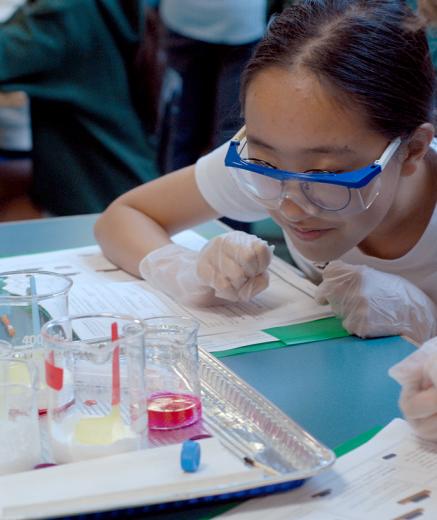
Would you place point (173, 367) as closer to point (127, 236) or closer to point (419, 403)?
point (419, 403)

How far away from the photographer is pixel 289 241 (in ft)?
5.04

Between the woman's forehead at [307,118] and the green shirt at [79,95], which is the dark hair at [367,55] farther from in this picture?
the green shirt at [79,95]

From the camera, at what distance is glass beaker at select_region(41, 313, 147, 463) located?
0.86 m

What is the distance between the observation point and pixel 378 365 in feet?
3.82

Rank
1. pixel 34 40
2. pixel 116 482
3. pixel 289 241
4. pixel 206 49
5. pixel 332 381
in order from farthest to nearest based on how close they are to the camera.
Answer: pixel 206 49, pixel 34 40, pixel 289 241, pixel 332 381, pixel 116 482

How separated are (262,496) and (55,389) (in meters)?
0.23

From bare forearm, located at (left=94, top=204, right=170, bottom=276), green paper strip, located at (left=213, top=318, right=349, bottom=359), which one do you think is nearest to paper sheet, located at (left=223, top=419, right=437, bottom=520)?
green paper strip, located at (left=213, top=318, right=349, bottom=359)

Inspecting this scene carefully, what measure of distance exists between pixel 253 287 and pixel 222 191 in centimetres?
28

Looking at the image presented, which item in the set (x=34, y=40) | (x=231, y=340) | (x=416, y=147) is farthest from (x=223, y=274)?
(x=34, y=40)

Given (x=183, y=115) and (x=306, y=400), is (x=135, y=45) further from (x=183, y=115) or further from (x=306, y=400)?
(x=306, y=400)

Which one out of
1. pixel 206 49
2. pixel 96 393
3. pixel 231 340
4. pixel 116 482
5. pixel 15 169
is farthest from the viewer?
pixel 15 169

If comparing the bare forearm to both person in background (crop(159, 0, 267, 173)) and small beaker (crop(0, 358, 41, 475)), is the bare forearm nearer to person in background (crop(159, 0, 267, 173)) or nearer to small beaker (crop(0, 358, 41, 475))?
small beaker (crop(0, 358, 41, 475))

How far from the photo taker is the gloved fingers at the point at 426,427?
917mm

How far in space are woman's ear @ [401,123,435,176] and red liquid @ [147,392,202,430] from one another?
0.52m
